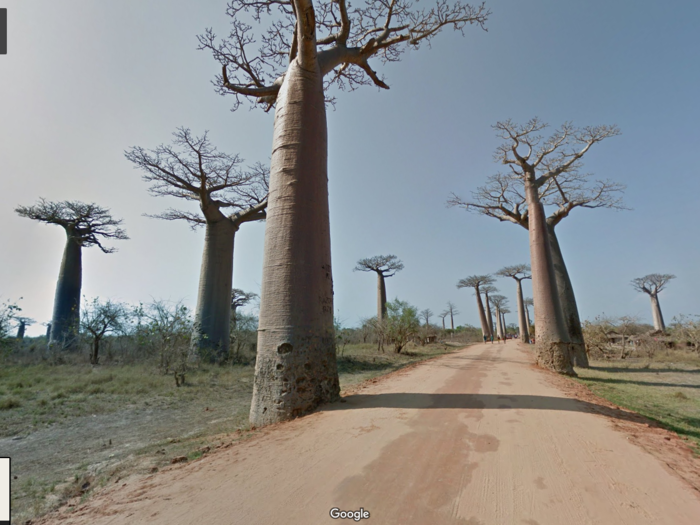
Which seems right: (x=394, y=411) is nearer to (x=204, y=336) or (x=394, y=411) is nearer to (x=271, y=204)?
(x=271, y=204)

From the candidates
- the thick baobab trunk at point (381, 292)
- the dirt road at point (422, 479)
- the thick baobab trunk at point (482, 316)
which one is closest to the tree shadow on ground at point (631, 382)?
the dirt road at point (422, 479)

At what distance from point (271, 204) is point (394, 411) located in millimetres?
2898

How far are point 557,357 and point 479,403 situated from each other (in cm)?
550

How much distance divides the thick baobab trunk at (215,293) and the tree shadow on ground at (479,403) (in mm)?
7661

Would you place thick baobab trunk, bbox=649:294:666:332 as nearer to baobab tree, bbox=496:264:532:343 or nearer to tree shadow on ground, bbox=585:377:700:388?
baobab tree, bbox=496:264:532:343

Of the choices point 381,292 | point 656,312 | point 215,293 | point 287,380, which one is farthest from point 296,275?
point 656,312

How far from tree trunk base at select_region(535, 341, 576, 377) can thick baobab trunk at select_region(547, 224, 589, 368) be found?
2.32m

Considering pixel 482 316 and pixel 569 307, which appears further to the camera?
pixel 482 316

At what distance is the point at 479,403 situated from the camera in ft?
12.6

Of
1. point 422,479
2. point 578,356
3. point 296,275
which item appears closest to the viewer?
point 422,479

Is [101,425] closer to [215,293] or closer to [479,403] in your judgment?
[479,403]

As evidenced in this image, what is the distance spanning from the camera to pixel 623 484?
1862 mm

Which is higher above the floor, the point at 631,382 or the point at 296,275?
the point at 296,275

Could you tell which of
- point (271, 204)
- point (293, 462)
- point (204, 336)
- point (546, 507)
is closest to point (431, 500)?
point (546, 507)
